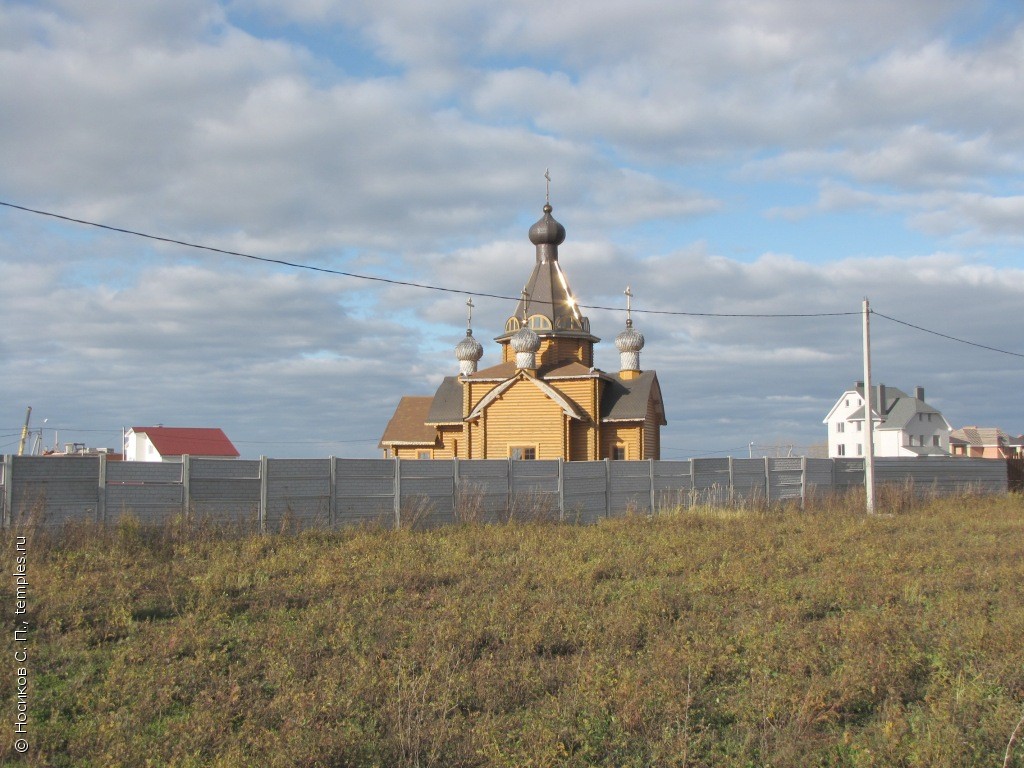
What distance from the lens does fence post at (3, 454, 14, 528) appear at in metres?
13.7

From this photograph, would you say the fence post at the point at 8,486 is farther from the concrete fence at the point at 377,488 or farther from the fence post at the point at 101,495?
the fence post at the point at 101,495

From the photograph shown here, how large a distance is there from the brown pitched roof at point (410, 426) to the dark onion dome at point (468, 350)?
266cm

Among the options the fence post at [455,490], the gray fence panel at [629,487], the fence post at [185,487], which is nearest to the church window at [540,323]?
the gray fence panel at [629,487]

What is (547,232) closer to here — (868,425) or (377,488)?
(868,425)

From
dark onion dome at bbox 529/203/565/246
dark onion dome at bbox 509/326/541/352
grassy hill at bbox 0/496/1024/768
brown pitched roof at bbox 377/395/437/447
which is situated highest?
dark onion dome at bbox 529/203/565/246

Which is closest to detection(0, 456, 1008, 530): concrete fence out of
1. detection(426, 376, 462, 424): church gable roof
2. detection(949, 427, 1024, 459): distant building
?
detection(426, 376, 462, 424): church gable roof

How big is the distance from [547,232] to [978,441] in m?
54.7

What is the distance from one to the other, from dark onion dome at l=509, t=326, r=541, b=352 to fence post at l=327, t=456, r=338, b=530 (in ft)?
49.2

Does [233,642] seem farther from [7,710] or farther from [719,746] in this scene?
[719,746]

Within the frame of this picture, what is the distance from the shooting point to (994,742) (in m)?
6.14

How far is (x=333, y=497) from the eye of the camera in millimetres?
17297

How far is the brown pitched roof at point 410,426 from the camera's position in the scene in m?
36.2

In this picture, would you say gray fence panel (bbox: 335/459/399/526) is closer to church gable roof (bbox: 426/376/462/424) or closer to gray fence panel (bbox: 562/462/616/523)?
gray fence panel (bbox: 562/462/616/523)

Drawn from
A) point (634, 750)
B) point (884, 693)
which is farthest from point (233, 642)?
point (884, 693)
